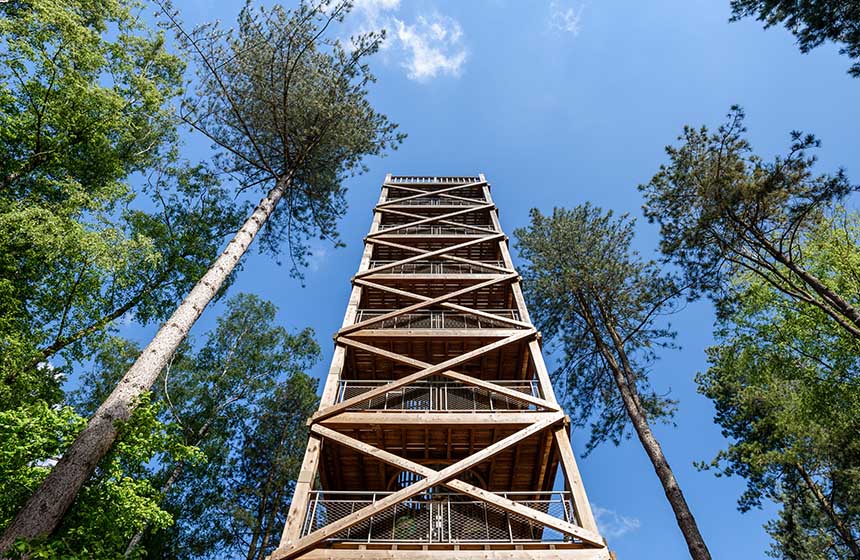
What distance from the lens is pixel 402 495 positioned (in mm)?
6523

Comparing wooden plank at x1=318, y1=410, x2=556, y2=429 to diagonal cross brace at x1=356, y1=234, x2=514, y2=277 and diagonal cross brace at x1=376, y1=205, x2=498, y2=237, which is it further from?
diagonal cross brace at x1=376, y1=205, x2=498, y2=237

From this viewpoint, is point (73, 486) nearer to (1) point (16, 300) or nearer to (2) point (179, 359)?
(1) point (16, 300)

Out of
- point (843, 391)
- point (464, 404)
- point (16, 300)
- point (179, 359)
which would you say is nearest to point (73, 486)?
point (16, 300)

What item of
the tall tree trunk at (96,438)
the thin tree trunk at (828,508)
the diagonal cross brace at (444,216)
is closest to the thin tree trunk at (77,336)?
the tall tree trunk at (96,438)

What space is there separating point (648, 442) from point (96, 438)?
11.1 metres

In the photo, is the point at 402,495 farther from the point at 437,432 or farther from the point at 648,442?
the point at 648,442

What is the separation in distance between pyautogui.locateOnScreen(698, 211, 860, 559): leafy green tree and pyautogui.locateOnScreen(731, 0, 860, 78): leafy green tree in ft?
16.1

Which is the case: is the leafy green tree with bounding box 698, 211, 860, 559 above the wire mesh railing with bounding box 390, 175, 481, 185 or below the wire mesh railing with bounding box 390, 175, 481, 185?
below

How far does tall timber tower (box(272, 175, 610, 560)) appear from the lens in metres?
6.14

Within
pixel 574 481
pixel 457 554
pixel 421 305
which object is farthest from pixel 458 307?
pixel 457 554

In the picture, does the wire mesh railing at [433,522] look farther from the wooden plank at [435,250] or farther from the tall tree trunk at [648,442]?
the wooden plank at [435,250]

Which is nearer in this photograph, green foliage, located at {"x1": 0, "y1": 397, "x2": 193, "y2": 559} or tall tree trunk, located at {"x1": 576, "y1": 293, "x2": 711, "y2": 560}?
green foliage, located at {"x1": 0, "y1": 397, "x2": 193, "y2": 559}

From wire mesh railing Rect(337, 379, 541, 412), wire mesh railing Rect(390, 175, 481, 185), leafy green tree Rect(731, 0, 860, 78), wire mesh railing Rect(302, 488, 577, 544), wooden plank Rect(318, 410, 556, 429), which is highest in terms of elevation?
wire mesh railing Rect(390, 175, 481, 185)

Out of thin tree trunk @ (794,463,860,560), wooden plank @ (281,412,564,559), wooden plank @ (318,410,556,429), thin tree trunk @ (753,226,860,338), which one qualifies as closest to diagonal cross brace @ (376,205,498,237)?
thin tree trunk @ (753,226,860,338)
